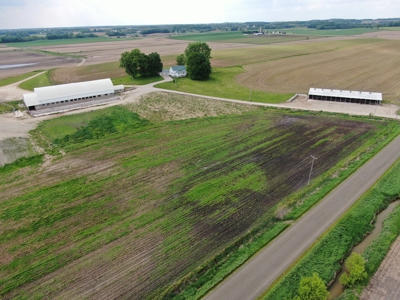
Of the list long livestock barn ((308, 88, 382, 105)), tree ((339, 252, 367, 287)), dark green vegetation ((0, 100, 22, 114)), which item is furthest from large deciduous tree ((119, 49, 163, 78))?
tree ((339, 252, 367, 287))

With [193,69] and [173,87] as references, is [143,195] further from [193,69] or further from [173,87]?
[193,69]

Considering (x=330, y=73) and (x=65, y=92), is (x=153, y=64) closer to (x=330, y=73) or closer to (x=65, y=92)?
(x=65, y=92)

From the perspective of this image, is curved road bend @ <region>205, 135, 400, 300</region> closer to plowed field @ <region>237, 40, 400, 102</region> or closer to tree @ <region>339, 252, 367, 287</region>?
tree @ <region>339, 252, 367, 287</region>

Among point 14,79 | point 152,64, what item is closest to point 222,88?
point 152,64

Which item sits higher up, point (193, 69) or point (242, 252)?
point (193, 69)

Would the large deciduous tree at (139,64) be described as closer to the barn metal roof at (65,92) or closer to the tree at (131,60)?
the tree at (131,60)

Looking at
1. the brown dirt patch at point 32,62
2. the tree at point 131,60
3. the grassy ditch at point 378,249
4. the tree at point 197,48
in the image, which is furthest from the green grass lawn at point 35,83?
the grassy ditch at point 378,249

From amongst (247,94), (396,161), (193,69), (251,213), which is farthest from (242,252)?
(193,69)
